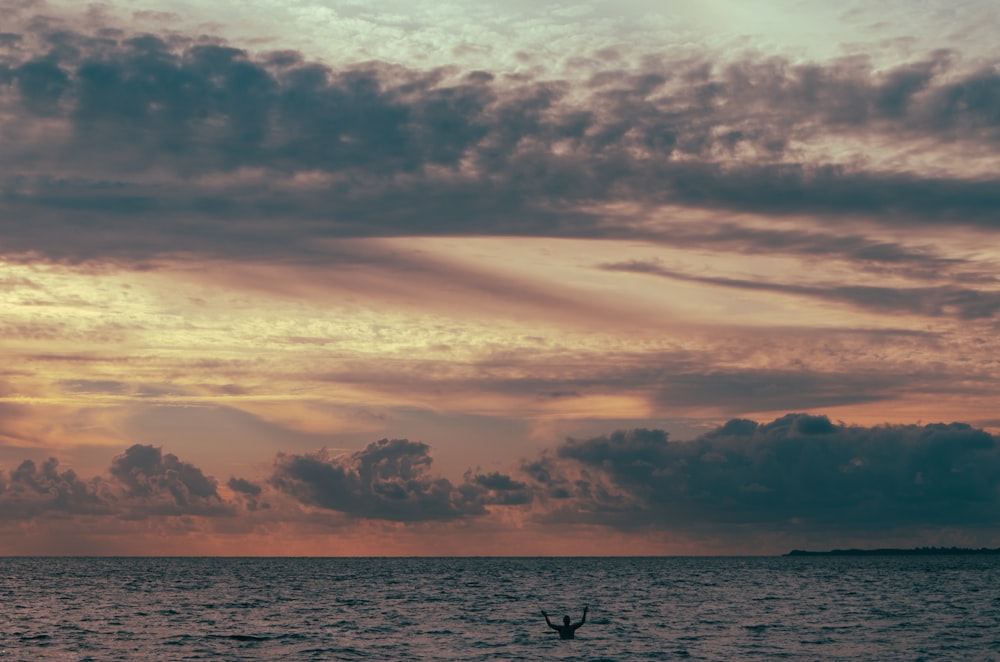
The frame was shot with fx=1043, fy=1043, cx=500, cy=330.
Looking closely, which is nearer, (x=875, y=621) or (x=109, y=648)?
(x=109, y=648)

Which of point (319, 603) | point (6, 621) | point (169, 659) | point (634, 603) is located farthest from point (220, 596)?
point (169, 659)

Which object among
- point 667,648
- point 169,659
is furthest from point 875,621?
point 169,659

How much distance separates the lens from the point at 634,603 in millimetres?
128875

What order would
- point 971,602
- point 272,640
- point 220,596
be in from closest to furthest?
point 272,640 < point 971,602 < point 220,596

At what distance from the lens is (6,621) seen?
97562 mm

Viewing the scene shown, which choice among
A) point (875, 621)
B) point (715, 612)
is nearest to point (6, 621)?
point (715, 612)

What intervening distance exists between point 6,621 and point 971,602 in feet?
352

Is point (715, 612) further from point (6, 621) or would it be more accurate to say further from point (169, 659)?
point (6, 621)

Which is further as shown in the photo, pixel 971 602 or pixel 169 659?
pixel 971 602

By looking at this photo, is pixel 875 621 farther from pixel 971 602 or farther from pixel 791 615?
pixel 971 602

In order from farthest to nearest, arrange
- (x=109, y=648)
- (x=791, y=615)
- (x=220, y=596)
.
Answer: (x=220, y=596), (x=791, y=615), (x=109, y=648)

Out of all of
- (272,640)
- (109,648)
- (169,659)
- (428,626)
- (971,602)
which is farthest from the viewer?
(971,602)

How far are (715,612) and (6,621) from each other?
2768 inches

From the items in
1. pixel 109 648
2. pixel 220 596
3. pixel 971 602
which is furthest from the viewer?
pixel 220 596
